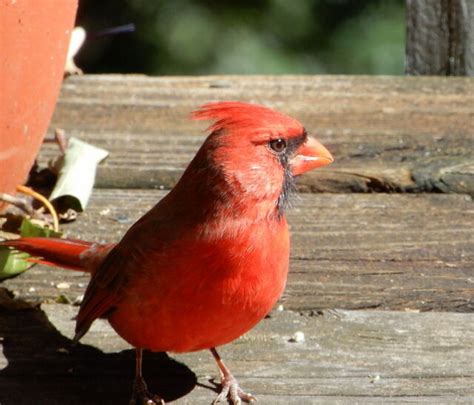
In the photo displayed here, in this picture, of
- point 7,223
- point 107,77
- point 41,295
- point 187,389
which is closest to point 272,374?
point 187,389

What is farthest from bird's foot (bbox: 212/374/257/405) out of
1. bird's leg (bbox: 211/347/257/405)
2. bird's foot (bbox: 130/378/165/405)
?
bird's foot (bbox: 130/378/165/405)

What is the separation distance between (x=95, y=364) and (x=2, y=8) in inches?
30.8

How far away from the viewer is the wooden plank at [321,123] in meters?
3.45

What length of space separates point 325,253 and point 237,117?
623mm

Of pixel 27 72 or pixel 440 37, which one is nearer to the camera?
pixel 27 72

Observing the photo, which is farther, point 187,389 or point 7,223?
point 7,223

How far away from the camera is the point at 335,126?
370cm

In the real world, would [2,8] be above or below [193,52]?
above

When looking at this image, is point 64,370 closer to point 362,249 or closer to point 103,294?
point 103,294

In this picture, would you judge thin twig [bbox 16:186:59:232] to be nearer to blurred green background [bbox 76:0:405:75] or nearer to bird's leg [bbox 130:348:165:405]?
bird's leg [bbox 130:348:165:405]

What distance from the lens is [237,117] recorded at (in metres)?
2.60

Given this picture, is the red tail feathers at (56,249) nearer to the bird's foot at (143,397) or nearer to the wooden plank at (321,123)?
the bird's foot at (143,397)

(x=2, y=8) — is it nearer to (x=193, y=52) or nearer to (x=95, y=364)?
(x=95, y=364)

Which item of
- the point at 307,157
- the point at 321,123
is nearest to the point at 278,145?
the point at 307,157
